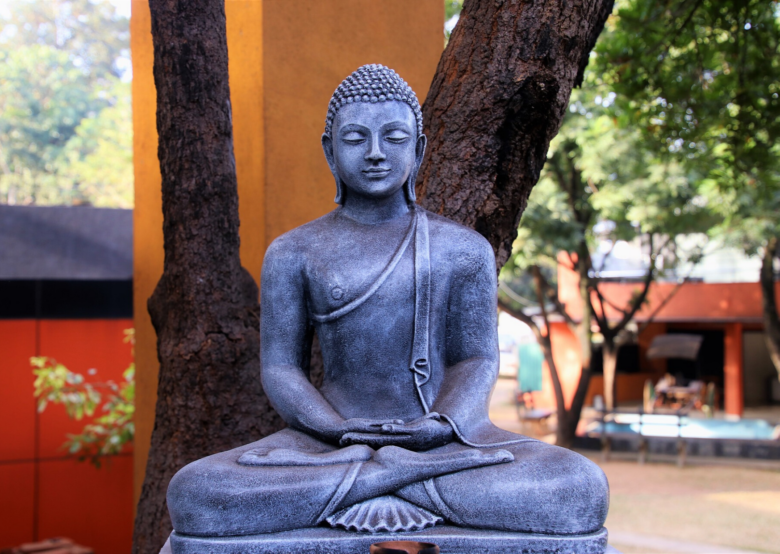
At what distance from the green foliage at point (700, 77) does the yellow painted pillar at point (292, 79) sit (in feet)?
7.05

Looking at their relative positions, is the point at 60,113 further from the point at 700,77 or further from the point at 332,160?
the point at 332,160

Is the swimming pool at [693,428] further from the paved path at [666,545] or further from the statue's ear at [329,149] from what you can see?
the statue's ear at [329,149]

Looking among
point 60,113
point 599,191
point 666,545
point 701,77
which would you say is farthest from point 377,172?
point 60,113

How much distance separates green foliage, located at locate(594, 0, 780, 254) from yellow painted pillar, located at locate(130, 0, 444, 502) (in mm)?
2148

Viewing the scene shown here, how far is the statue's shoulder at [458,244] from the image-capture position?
3248mm

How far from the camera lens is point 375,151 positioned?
3.15 m

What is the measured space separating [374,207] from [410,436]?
1.04 metres

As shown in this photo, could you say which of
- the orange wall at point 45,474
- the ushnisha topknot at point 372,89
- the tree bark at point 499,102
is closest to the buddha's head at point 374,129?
the ushnisha topknot at point 372,89

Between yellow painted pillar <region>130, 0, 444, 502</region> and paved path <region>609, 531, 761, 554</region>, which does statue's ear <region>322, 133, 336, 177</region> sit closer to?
yellow painted pillar <region>130, 0, 444, 502</region>

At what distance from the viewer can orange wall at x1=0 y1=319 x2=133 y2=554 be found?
25.4 feet

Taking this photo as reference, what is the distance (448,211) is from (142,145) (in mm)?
3155

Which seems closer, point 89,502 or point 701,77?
point 701,77

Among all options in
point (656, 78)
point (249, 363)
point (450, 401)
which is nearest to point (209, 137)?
point (249, 363)

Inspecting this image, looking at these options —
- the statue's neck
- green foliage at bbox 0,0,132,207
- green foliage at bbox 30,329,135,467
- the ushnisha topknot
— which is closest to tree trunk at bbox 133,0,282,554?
→ the statue's neck
